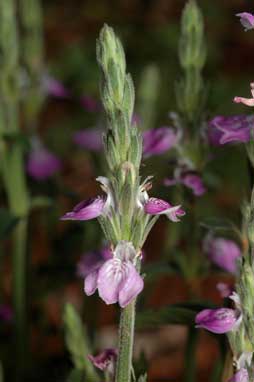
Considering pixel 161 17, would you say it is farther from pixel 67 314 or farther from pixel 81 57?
pixel 67 314

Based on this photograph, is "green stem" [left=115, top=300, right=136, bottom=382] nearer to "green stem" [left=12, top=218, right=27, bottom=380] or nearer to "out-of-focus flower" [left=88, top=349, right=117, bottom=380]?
"out-of-focus flower" [left=88, top=349, right=117, bottom=380]

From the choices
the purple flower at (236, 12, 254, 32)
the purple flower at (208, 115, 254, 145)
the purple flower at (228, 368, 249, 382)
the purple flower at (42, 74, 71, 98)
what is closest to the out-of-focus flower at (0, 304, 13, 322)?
the purple flower at (42, 74, 71, 98)

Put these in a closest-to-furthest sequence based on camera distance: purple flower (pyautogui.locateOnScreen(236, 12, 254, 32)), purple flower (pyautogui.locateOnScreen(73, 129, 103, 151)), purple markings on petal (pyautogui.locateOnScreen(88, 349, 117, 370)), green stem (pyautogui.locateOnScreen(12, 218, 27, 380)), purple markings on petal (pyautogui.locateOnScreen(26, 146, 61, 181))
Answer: purple flower (pyautogui.locateOnScreen(236, 12, 254, 32)) → purple markings on petal (pyautogui.locateOnScreen(88, 349, 117, 370)) → green stem (pyautogui.locateOnScreen(12, 218, 27, 380)) → purple markings on petal (pyautogui.locateOnScreen(26, 146, 61, 181)) → purple flower (pyautogui.locateOnScreen(73, 129, 103, 151))

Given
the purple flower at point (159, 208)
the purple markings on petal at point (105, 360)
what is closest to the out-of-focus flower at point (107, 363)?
the purple markings on petal at point (105, 360)

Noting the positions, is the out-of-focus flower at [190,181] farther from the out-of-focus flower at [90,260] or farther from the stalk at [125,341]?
the stalk at [125,341]

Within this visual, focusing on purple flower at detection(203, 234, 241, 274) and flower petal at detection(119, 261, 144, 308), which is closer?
flower petal at detection(119, 261, 144, 308)

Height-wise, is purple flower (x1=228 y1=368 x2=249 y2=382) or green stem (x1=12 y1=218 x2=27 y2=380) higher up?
purple flower (x1=228 y1=368 x2=249 y2=382)

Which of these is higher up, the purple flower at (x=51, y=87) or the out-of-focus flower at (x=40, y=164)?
the purple flower at (x=51, y=87)
